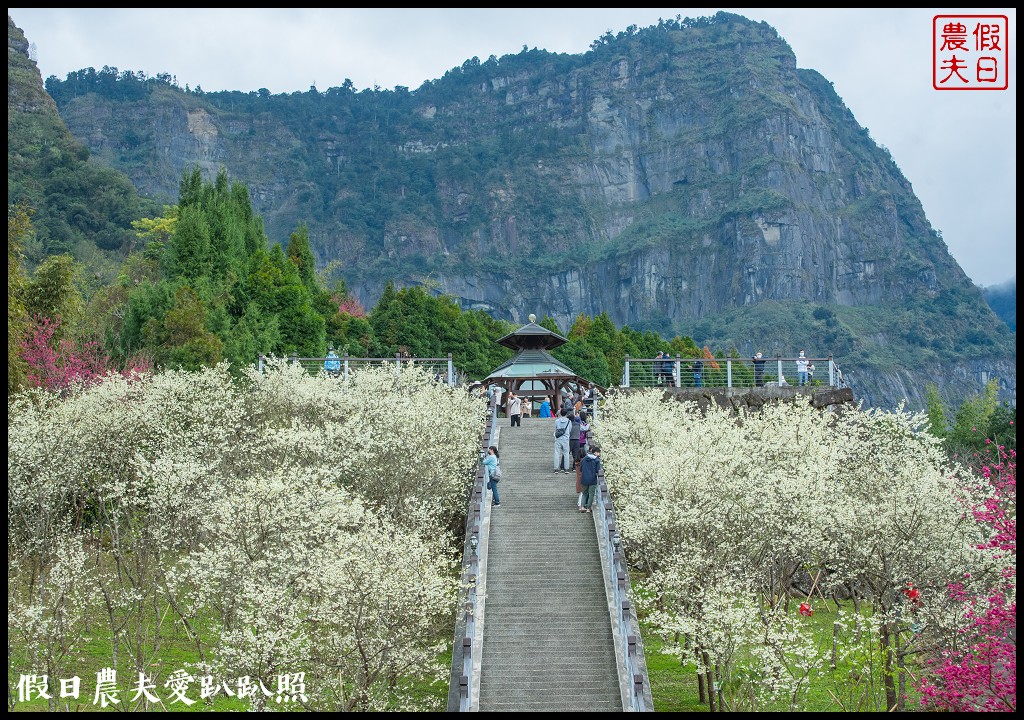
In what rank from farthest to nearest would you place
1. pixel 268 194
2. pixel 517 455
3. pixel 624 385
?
1. pixel 268 194
2. pixel 624 385
3. pixel 517 455

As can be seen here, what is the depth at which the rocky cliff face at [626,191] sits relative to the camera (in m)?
152

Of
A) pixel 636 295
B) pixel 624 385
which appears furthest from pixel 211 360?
pixel 636 295

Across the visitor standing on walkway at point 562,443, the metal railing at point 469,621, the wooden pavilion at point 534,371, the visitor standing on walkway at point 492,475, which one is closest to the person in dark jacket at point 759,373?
the wooden pavilion at point 534,371

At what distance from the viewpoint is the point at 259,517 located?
20969 mm

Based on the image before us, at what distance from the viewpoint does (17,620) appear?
18922 mm

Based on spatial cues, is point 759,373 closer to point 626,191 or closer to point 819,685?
point 819,685

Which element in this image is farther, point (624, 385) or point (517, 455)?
point (624, 385)

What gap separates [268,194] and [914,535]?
527ft

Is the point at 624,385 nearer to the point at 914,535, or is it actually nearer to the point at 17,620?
the point at 914,535

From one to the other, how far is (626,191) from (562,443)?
151249mm

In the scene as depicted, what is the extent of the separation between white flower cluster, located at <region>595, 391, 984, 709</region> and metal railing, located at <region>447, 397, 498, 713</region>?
350cm

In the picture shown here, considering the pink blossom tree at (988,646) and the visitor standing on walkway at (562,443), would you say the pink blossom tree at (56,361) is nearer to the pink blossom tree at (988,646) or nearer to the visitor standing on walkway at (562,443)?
the visitor standing on walkway at (562,443)

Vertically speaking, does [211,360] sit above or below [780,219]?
below

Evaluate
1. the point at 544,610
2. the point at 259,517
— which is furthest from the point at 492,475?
the point at 259,517
